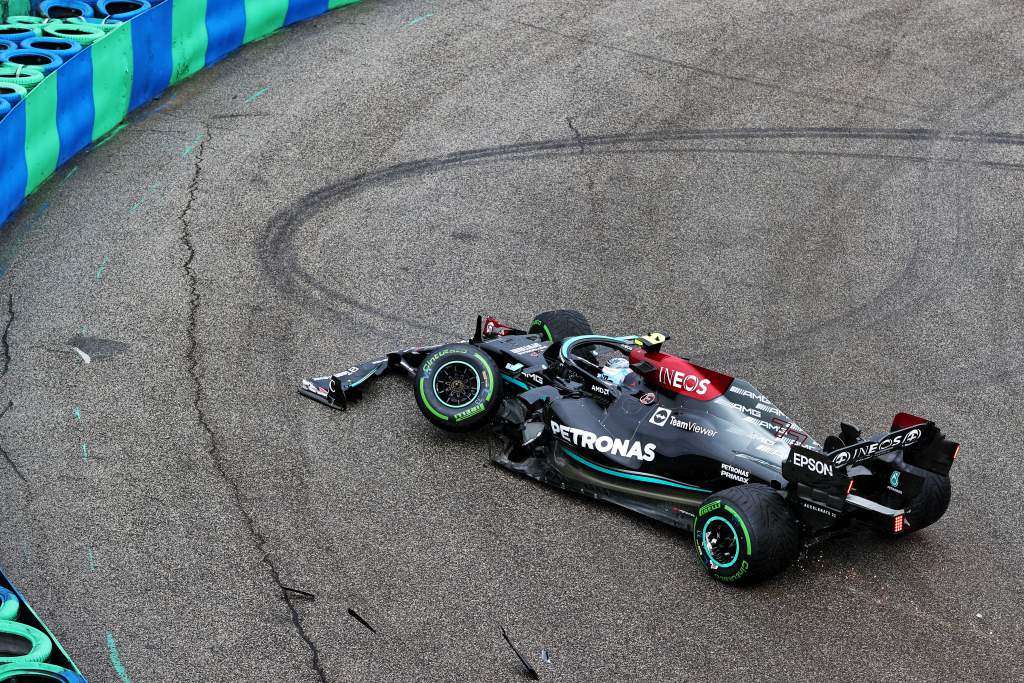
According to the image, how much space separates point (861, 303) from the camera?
35.1ft

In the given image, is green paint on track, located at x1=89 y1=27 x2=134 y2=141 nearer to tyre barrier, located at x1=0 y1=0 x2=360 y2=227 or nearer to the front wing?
tyre barrier, located at x1=0 y1=0 x2=360 y2=227

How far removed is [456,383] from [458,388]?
4 cm

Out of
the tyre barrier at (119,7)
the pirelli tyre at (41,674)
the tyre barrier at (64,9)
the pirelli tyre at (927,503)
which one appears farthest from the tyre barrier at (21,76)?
the pirelli tyre at (927,503)

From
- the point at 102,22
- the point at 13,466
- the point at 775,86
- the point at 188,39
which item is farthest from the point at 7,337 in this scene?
the point at 775,86

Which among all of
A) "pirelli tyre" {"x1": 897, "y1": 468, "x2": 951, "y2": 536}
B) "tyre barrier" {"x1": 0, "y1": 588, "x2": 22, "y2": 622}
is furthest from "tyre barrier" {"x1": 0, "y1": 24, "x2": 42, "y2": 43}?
"pirelli tyre" {"x1": 897, "y1": 468, "x2": 951, "y2": 536}

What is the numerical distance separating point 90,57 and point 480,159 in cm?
428

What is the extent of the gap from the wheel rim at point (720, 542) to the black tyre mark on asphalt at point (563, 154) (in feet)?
12.4

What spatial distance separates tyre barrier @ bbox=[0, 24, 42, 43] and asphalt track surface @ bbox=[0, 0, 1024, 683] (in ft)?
4.73

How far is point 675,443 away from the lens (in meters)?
7.59

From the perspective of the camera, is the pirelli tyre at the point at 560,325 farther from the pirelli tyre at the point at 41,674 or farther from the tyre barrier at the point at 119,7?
the tyre barrier at the point at 119,7

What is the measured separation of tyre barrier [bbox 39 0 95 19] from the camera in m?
13.8

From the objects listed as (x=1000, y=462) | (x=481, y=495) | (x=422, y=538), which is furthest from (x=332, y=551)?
(x=1000, y=462)

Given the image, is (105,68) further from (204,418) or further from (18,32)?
(204,418)

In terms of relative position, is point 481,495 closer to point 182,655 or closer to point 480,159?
point 182,655
